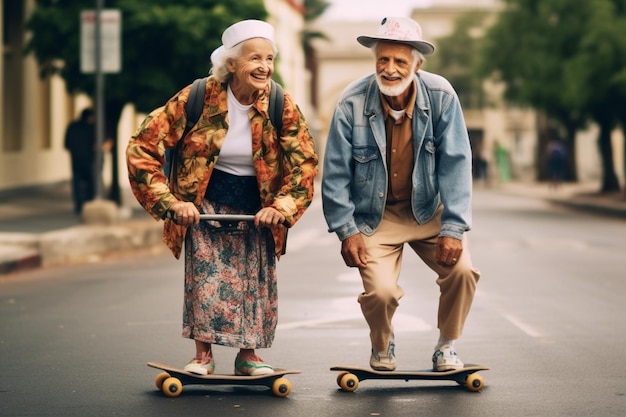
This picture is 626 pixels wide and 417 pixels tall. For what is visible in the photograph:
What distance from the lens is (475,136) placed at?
9406cm

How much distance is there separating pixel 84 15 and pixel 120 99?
14.8 ft

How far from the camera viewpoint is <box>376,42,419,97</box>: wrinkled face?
20.4ft

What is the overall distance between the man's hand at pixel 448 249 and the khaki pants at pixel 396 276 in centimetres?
7

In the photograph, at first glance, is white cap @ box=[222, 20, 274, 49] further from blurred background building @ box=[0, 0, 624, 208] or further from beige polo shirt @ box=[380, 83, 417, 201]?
blurred background building @ box=[0, 0, 624, 208]

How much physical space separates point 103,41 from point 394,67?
12.9m

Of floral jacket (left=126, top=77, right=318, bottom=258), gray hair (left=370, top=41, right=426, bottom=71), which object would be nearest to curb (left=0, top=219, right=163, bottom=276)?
floral jacket (left=126, top=77, right=318, bottom=258)

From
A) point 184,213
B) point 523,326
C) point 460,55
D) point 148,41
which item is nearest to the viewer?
point 184,213

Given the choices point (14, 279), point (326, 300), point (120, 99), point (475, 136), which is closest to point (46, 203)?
point (120, 99)

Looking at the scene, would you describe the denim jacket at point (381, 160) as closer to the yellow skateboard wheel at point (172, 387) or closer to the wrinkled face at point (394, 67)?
the wrinkled face at point (394, 67)

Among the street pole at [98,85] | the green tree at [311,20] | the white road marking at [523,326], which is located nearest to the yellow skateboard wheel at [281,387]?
the white road marking at [523,326]

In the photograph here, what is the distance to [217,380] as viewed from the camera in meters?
6.30

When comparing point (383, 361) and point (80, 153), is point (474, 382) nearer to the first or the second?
point (383, 361)

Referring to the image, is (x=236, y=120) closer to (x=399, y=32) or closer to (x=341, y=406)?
(x=399, y=32)

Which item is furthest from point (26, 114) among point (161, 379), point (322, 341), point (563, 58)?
point (161, 379)
